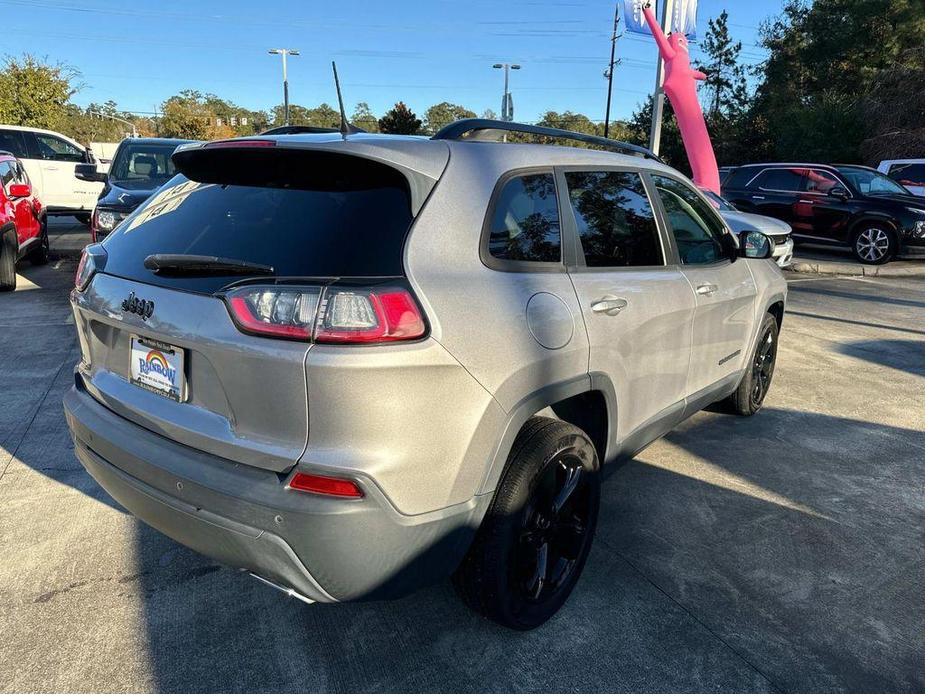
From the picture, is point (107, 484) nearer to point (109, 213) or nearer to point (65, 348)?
point (65, 348)

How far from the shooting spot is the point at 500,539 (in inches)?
87.5

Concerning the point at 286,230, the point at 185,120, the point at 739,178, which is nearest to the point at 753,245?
the point at 286,230

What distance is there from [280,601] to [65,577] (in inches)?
35.6

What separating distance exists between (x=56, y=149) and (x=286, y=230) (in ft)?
47.6

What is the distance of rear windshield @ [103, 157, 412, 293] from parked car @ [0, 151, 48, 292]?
24.0 feet

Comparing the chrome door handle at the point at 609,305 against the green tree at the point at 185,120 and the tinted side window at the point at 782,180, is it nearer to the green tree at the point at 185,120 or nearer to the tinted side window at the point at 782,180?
the tinted side window at the point at 782,180

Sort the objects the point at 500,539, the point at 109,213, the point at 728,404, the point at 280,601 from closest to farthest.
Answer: the point at 500,539 → the point at 280,601 → the point at 728,404 → the point at 109,213

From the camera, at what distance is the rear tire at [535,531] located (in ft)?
7.38

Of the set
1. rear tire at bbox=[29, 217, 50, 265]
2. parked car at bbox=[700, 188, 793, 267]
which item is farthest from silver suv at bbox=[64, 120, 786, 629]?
rear tire at bbox=[29, 217, 50, 265]

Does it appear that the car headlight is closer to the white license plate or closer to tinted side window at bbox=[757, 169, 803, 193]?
the white license plate

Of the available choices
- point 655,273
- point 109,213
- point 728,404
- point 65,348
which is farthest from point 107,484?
point 109,213

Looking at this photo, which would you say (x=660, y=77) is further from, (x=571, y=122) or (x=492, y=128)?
(x=571, y=122)

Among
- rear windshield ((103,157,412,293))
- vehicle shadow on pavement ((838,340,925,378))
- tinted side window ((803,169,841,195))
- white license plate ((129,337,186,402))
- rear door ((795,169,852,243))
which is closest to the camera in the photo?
rear windshield ((103,157,412,293))

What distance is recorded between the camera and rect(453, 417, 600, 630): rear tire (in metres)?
2.25
